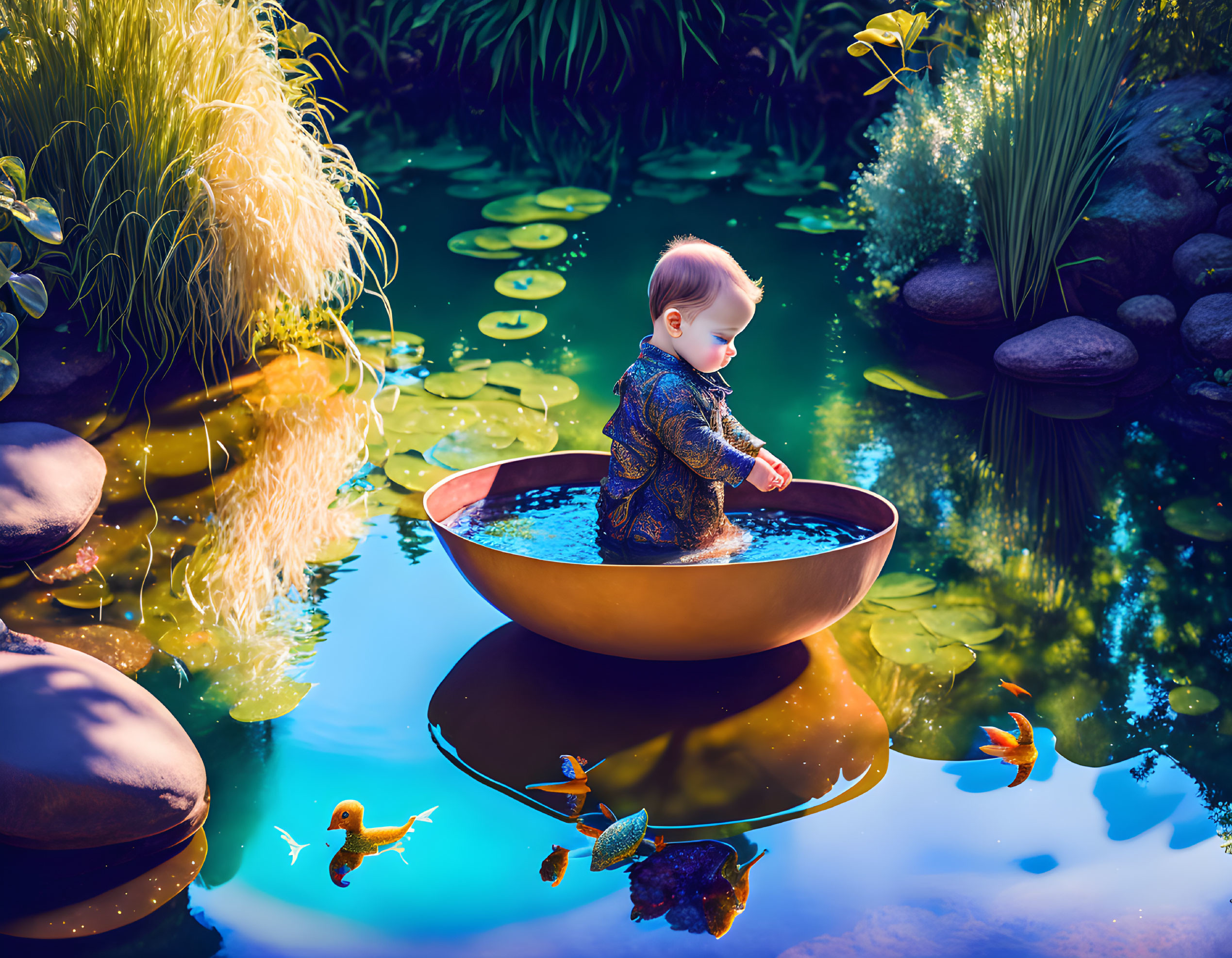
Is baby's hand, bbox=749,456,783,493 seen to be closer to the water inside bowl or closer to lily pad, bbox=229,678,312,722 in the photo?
the water inside bowl

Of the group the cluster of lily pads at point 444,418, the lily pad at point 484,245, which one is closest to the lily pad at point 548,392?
the cluster of lily pads at point 444,418

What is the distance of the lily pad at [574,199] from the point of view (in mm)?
4527

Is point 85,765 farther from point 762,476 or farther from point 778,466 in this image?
point 778,466

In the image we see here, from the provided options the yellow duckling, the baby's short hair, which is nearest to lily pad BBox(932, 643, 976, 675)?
the baby's short hair

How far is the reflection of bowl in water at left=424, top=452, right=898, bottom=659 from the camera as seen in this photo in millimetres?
1734

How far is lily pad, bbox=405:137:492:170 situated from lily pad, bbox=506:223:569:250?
0.87m

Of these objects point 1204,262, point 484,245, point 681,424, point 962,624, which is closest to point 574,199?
point 484,245

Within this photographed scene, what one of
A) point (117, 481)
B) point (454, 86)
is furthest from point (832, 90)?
point (117, 481)

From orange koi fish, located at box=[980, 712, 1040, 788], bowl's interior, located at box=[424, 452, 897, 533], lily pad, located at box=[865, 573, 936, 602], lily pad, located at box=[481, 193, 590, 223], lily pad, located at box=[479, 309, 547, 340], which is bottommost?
orange koi fish, located at box=[980, 712, 1040, 788]

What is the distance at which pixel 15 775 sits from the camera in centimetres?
149

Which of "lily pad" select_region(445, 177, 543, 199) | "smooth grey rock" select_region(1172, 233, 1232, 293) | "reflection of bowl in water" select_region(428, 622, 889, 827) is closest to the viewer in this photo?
"reflection of bowl in water" select_region(428, 622, 889, 827)

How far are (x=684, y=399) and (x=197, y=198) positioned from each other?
185 centimetres

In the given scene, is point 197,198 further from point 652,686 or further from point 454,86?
point 454,86

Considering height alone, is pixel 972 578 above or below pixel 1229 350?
below
